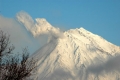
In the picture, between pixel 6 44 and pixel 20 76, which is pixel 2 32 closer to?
pixel 6 44

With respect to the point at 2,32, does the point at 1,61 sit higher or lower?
lower

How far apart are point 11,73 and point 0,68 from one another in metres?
1.36

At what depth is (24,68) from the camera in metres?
39.3

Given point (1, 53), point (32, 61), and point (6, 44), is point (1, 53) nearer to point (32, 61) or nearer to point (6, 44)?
point (6, 44)

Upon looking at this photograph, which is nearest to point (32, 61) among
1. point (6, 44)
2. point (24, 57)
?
point (24, 57)

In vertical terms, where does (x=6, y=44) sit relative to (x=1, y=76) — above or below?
above

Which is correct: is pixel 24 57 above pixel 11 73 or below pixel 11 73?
above

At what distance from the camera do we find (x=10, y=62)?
130ft

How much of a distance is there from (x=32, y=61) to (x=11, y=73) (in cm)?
303

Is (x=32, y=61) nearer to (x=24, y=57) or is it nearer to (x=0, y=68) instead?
(x=24, y=57)

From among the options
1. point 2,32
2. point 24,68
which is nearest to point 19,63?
point 24,68

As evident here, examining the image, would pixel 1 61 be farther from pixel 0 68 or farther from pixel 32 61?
pixel 32 61

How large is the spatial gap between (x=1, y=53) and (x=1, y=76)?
255 cm

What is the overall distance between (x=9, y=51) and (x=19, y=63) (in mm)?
1755
